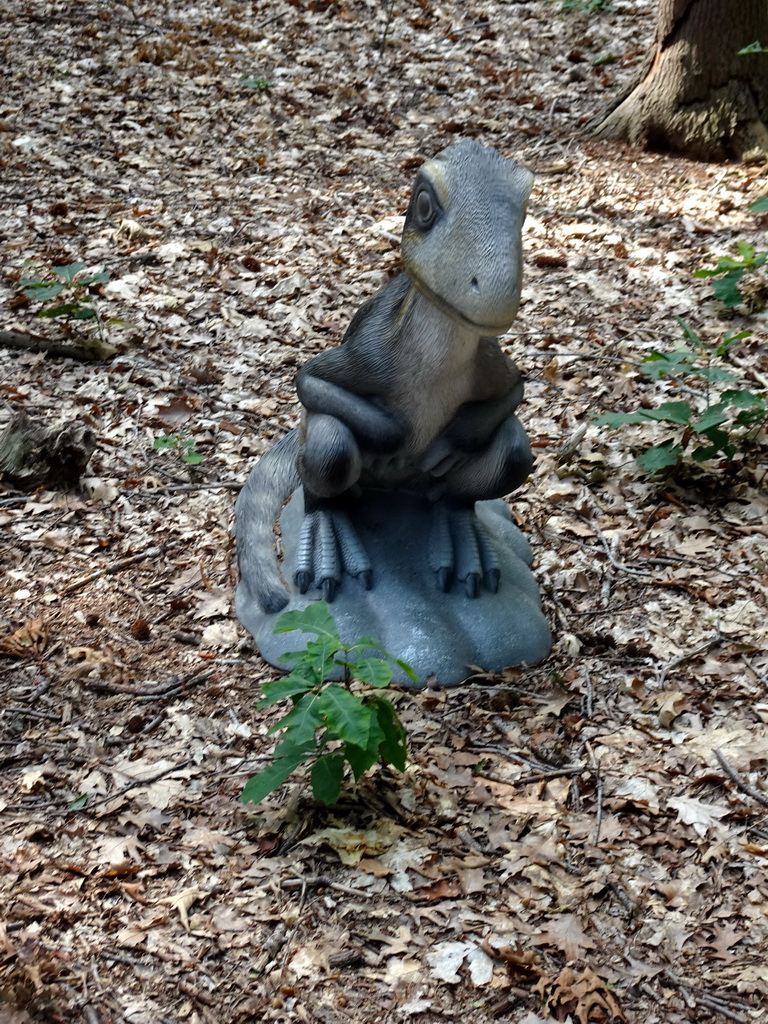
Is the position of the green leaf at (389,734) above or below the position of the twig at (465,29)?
below

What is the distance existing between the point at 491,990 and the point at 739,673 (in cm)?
157

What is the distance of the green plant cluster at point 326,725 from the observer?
2734 millimetres

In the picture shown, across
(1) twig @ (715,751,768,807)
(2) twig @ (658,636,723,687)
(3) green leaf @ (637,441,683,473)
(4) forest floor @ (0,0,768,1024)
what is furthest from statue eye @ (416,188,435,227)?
(3) green leaf @ (637,441,683,473)

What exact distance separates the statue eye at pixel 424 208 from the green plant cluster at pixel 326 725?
1.17 m

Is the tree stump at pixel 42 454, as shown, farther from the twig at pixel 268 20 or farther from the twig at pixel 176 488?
the twig at pixel 268 20

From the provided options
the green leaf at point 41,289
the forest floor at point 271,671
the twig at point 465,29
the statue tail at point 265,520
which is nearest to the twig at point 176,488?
the forest floor at point 271,671

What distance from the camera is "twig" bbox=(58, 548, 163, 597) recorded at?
Result: 13.0 ft

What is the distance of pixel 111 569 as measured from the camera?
4102 mm

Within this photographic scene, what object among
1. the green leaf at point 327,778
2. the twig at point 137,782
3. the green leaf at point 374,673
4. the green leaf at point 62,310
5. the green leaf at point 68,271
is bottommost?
the twig at point 137,782

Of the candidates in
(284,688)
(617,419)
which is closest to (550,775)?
(284,688)

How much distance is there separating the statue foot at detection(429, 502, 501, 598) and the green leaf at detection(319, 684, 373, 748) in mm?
931

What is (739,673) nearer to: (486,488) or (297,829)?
(486,488)

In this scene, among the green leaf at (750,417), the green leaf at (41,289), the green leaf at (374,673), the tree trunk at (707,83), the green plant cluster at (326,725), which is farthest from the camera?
the tree trunk at (707,83)

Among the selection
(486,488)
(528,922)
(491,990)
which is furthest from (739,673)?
(491,990)
